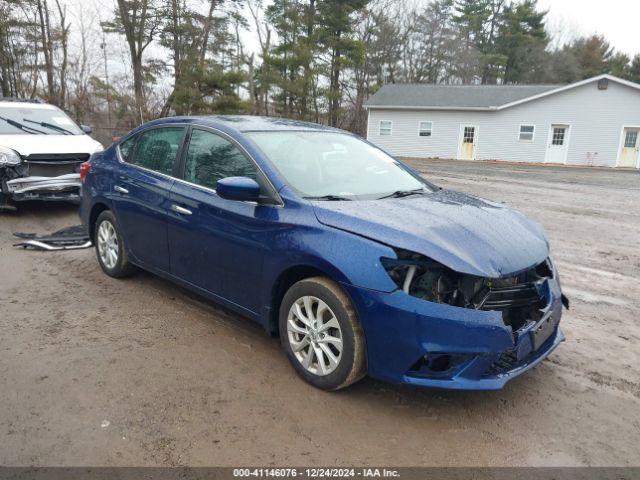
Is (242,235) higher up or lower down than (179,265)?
higher up

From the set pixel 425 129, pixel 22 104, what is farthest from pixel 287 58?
pixel 22 104

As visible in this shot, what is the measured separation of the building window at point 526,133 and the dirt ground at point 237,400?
26.2 metres

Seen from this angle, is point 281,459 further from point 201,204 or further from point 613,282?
point 613,282

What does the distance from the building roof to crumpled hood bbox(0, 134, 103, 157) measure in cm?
2472

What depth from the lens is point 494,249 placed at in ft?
9.83

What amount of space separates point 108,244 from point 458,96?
29.0m

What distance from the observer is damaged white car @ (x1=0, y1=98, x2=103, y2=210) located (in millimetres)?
7598

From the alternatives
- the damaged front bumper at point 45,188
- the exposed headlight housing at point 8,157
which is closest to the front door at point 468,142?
the damaged front bumper at point 45,188

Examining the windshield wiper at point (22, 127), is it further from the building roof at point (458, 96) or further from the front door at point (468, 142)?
the front door at point (468, 142)

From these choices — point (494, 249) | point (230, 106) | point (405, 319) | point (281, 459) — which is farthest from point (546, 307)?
point (230, 106)

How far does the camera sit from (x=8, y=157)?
296 inches

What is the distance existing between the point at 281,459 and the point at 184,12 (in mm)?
27094

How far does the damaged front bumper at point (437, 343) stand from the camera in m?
2.74

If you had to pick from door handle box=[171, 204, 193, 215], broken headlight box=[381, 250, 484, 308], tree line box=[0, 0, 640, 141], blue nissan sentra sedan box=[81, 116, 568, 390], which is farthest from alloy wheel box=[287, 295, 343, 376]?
tree line box=[0, 0, 640, 141]
